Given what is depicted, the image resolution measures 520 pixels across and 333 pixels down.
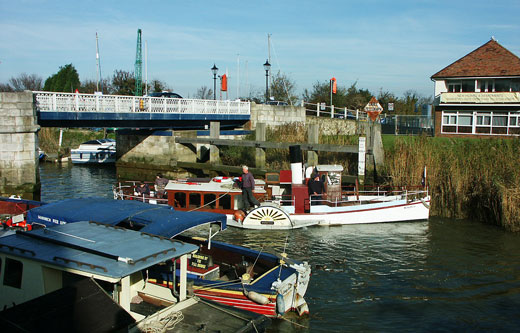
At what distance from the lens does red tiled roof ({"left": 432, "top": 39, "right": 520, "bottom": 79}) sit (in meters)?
38.6

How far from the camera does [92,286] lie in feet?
26.7

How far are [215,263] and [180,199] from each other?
7.26m

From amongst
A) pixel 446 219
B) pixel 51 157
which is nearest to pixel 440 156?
pixel 446 219

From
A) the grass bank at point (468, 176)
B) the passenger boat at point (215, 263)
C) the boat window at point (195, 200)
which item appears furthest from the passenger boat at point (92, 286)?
the grass bank at point (468, 176)

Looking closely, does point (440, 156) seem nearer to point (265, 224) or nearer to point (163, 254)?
point (265, 224)

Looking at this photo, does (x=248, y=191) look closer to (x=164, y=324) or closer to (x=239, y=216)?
(x=239, y=216)

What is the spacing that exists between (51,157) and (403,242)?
115 ft

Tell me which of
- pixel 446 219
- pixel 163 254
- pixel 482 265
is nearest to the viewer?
pixel 163 254

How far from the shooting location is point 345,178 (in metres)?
23.6

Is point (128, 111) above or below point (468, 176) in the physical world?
above

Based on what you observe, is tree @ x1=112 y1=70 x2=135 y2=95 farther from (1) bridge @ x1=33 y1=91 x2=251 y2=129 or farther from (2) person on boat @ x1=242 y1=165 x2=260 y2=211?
(2) person on boat @ x1=242 y1=165 x2=260 y2=211

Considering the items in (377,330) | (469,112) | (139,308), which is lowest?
(377,330)

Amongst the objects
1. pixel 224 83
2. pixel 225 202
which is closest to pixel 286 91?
pixel 224 83

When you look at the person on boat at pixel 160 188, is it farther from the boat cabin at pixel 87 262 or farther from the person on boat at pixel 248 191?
the boat cabin at pixel 87 262
